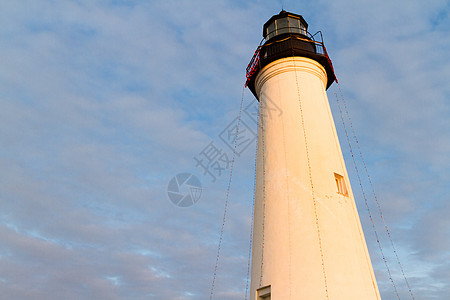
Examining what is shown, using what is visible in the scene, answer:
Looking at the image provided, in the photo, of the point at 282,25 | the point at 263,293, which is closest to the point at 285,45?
the point at 282,25

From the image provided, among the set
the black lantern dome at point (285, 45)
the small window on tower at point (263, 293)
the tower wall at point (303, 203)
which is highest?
the black lantern dome at point (285, 45)

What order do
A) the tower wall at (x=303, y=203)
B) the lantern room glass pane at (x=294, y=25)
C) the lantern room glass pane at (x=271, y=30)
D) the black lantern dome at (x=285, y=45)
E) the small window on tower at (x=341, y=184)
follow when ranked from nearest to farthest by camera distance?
the tower wall at (x=303, y=203)
the small window on tower at (x=341, y=184)
the black lantern dome at (x=285, y=45)
the lantern room glass pane at (x=294, y=25)
the lantern room glass pane at (x=271, y=30)

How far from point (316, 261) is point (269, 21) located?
31.7 ft

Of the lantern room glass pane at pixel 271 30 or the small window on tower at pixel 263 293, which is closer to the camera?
the small window on tower at pixel 263 293

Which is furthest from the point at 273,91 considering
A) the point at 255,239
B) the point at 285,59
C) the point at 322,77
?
the point at 255,239

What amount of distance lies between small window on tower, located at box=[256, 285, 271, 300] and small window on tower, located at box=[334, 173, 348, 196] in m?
3.28

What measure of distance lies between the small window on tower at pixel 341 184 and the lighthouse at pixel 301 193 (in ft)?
0.09

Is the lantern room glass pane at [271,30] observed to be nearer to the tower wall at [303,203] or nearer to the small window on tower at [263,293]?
the tower wall at [303,203]

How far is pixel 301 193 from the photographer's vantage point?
852 centimetres

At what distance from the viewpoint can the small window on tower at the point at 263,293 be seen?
25.9 ft

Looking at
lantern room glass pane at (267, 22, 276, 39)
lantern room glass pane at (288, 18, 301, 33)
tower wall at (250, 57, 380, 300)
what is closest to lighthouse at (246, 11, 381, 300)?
tower wall at (250, 57, 380, 300)

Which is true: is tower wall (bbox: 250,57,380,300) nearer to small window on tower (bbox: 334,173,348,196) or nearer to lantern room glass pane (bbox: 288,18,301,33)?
small window on tower (bbox: 334,173,348,196)

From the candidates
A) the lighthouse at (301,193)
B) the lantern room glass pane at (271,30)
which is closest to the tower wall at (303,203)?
the lighthouse at (301,193)

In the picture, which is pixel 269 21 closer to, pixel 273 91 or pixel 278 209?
pixel 273 91
